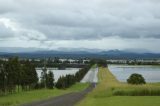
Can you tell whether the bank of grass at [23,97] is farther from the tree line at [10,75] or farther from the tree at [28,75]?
the tree at [28,75]

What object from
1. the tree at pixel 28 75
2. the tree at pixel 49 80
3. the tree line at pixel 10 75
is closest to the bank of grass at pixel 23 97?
the tree line at pixel 10 75

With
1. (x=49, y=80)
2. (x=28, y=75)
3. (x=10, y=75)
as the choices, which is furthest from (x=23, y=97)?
(x=49, y=80)

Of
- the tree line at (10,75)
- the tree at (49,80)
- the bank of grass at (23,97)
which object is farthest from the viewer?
the tree at (49,80)

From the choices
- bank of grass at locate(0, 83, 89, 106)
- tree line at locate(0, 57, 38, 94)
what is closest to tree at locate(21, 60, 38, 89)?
tree line at locate(0, 57, 38, 94)

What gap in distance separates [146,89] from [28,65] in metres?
53.8

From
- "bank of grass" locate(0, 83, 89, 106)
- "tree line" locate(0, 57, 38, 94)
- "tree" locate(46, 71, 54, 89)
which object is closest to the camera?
"bank of grass" locate(0, 83, 89, 106)

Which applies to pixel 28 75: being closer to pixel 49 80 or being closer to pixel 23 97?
pixel 49 80

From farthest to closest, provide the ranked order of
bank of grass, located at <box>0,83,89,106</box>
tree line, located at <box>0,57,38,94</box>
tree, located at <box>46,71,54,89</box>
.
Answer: tree, located at <box>46,71,54,89</box> < tree line, located at <box>0,57,38,94</box> < bank of grass, located at <box>0,83,89,106</box>

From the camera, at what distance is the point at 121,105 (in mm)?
55156

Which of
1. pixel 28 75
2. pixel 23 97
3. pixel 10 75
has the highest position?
pixel 10 75

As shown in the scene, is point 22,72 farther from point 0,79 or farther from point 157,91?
point 157,91

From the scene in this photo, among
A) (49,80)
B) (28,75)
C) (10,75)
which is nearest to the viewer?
(10,75)

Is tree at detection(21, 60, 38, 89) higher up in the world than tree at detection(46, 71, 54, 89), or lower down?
higher up

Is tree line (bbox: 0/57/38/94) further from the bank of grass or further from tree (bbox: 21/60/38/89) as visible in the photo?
the bank of grass
